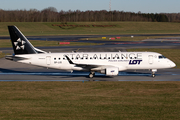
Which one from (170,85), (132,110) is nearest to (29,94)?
(132,110)

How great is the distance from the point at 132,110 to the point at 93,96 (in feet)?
20.4

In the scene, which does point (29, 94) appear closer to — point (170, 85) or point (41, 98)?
point (41, 98)

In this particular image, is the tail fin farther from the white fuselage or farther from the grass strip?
the grass strip

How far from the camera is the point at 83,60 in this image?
1464 inches

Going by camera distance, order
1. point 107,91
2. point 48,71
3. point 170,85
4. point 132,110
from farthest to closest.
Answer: point 48,71, point 170,85, point 107,91, point 132,110

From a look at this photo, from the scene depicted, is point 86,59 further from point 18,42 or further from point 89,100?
point 89,100

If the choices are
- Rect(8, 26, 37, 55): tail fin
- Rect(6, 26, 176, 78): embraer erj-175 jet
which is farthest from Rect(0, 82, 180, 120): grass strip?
Rect(8, 26, 37, 55): tail fin

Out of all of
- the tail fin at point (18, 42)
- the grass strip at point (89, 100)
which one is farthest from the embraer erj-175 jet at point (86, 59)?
the grass strip at point (89, 100)

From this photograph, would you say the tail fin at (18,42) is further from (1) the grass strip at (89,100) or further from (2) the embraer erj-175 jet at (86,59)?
(1) the grass strip at (89,100)

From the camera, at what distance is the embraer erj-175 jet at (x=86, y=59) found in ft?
121

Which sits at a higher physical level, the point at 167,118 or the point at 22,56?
the point at 22,56

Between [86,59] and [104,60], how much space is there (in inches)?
113

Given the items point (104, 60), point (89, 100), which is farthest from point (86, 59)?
point (89, 100)

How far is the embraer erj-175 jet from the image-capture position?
3691 centimetres
